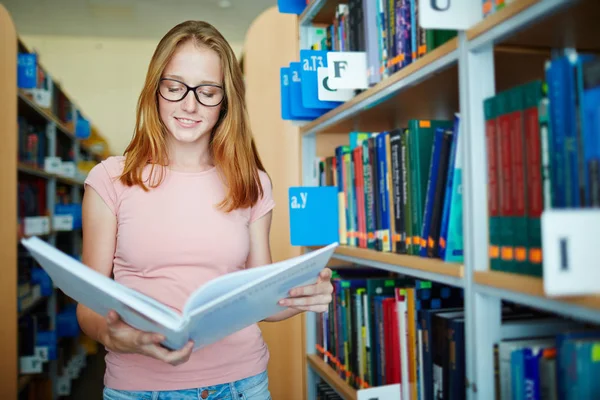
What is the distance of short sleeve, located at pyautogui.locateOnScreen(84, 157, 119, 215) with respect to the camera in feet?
3.91

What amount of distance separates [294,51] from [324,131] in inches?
18.9

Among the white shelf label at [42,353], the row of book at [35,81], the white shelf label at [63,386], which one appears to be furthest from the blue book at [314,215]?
the white shelf label at [63,386]

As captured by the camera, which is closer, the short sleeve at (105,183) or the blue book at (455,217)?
the blue book at (455,217)

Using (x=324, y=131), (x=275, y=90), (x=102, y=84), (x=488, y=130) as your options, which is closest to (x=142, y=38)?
(x=102, y=84)

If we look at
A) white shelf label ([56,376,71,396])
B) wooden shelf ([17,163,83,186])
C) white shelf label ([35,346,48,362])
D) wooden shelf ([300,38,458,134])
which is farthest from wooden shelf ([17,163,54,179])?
wooden shelf ([300,38,458,134])

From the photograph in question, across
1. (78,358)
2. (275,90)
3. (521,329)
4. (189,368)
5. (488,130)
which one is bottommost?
(78,358)

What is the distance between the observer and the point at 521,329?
0.91m

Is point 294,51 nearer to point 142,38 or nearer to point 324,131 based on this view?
point 324,131

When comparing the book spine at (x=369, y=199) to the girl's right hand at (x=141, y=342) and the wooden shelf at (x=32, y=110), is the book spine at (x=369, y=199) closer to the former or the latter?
the girl's right hand at (x=141, y=342)

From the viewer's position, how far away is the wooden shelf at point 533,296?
647 mm

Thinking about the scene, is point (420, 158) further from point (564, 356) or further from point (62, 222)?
point (62, 222)

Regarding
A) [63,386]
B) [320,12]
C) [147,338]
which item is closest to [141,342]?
[147,338]

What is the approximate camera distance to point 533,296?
2.45ft

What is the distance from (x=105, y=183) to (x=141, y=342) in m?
0.45
